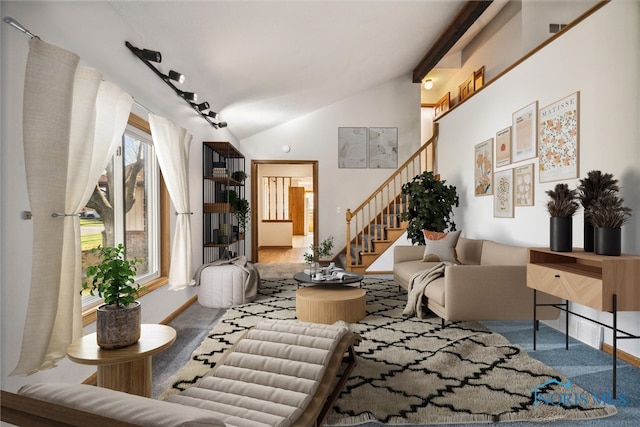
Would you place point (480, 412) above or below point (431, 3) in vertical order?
below

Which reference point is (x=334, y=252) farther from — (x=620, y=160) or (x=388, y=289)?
(x=620, y=160)

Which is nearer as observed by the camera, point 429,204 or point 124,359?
point 124,359

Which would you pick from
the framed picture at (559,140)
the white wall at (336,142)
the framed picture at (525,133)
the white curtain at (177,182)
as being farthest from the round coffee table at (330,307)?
the white wall at (336,142)

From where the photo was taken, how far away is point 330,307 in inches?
143

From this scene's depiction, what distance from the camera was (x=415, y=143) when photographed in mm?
7961

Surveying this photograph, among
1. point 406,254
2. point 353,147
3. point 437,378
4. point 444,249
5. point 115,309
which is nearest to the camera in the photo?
point 115,309

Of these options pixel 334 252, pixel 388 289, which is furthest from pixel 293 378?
pixel 334 252

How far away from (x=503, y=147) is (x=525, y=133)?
1.60ft

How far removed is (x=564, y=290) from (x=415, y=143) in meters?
5.66

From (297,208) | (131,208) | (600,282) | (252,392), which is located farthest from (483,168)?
(297,208)

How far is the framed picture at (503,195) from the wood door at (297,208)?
980cm

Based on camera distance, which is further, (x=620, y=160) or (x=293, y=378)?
(x=620, y=160)

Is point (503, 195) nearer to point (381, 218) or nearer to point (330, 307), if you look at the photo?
point (330, 307)

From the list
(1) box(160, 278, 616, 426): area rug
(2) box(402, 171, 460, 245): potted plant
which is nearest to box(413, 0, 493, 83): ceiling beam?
(2) box(402, 171, 460, 245): potted plant
